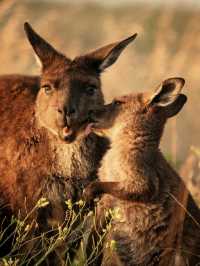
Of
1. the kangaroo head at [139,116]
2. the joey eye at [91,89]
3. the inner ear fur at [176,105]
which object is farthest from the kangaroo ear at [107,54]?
the inner ear fur at [176,105]

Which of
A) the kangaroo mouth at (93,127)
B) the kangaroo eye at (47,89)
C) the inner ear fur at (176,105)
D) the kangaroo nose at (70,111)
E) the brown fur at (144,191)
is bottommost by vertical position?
the brown fur at (144,191)

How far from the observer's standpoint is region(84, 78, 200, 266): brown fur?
8.75 metres

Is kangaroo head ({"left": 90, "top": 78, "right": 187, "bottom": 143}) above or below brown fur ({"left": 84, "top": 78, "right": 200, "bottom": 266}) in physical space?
above

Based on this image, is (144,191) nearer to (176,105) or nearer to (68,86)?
(176,105)

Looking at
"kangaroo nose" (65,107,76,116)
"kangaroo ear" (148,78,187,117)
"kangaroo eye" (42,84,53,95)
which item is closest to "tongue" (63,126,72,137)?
"kangaroo nose" (65,107,76,116)

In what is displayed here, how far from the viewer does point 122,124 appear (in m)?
9.34

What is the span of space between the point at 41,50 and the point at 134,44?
15.0 metres

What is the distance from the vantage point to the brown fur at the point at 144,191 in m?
8.75

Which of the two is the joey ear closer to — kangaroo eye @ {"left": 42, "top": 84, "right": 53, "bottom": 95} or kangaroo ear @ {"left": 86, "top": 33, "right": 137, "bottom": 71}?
kangaroo ear @ {"left": 86, "top": 33, "right": 137, "bottom": 71}

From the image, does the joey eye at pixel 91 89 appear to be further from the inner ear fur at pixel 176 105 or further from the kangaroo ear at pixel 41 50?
the inner ear fur at pixel 176 105

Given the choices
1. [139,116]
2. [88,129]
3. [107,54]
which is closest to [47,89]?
[88,129]

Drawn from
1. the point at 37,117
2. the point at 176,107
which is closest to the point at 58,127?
the point at 37,117

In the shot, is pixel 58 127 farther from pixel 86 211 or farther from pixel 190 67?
pixel 190 67

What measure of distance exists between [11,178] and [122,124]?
110cm
